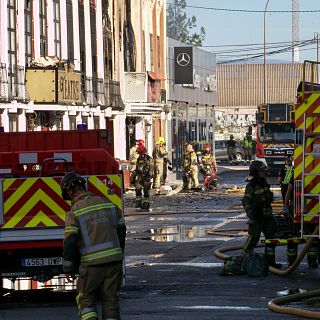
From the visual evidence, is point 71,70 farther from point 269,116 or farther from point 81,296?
point 81,296

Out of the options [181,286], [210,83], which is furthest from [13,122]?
[210,83]

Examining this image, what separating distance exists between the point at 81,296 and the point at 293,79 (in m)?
115

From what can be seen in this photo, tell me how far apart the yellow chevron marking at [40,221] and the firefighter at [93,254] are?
395 cm

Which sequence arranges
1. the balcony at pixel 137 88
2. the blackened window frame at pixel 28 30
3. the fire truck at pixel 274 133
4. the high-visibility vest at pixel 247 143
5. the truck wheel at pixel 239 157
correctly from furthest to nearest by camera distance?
the truck wheel at pixel 239 157
the high-visibility vest at pixel 247 143
the fire truck at pixel 274 133
the balcony at pixel 137 88
the blackened window frame at pixel 28 30

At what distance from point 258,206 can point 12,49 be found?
73.6 feet

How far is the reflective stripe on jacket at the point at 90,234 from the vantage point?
10953 millimetres

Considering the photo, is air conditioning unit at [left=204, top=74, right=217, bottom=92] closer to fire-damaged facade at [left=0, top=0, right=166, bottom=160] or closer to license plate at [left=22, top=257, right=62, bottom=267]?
fire-damaged facade at [left=0, top=0, right=166, bottom=160]

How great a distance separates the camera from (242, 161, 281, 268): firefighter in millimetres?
17969

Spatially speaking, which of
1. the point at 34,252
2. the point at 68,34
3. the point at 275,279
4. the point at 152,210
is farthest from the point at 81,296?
the point at 68,34

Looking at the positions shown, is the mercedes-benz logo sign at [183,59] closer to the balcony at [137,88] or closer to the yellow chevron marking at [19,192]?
the balcony at [137,88]

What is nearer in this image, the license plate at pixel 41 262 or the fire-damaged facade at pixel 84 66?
the license plate at pixel 41 262

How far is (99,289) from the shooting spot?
1102cm

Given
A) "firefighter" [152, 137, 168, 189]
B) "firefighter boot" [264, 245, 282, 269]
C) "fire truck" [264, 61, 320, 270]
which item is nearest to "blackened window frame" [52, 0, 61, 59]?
"firefighter" [152, 137, 168, 189]

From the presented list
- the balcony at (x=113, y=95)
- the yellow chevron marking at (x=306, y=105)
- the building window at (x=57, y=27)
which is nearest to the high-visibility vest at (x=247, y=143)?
the balcony at (x=113, y=95)
